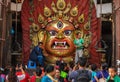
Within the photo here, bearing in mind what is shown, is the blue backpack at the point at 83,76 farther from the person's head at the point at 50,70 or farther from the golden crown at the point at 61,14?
the golden crown at the point at 61,14

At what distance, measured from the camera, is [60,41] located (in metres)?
14.8

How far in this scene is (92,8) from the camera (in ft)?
49.8

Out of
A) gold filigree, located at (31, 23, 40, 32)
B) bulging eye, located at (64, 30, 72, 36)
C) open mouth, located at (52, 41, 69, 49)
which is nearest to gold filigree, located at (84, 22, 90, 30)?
bulging eye, located at (64, 30, 72, 36)

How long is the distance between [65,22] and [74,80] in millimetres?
9167

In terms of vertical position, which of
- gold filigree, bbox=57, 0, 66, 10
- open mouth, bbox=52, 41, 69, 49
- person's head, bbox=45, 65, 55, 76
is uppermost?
gold filigree, bbox=57, 0, 66, 10

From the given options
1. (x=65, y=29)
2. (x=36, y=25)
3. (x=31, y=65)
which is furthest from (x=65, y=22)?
(x=31, y=65)

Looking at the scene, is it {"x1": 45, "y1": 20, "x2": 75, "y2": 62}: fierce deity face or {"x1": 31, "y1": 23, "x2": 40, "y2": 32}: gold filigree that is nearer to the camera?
{"x1": 45, "y1": 20, "x2": 75, "y2": 62}: fierce deity face

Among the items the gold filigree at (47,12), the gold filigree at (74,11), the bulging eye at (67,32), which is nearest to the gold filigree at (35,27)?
the gold filigree at (47,12)

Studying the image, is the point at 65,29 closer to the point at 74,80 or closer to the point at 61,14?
the point at 61,14

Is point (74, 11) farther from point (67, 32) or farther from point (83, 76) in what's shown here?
point (83, 76)

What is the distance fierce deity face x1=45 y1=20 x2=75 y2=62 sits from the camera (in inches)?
583

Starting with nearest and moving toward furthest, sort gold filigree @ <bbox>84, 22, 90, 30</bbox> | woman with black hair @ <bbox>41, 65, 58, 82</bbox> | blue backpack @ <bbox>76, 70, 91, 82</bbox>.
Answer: blue backpack @ <bbox>76, 70, 91, 82</bbox> < woman with black hair @ <bbox>41, 65, 58, 82</bbox> < gold filigree @ <bbox>84, 22, 90, 30</bbox>

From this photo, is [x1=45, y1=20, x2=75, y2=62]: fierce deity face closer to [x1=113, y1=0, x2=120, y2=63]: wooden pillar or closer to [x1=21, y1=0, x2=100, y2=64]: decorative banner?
[x1=21, y1=0, x2=100, y2=64]: decorative banner

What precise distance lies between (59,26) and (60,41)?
0.68 metres
